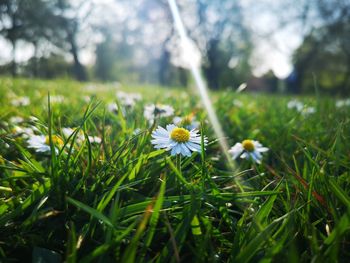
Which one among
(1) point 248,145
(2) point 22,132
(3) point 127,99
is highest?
(3) point 127,99

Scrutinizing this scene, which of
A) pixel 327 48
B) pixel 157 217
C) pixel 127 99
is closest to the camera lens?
pixel 157 217

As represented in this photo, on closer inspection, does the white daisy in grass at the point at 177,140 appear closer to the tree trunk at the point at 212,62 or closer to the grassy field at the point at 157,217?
the grassy field at the point at 157,217

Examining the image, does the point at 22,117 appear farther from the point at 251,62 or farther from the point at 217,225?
the point at 251,62

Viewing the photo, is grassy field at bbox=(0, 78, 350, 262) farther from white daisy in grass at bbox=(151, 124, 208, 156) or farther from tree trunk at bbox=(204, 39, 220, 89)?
tree trunk at bbox=(204, 39, 220, 89)

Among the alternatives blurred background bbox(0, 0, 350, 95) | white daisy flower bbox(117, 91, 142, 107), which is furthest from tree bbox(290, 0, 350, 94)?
white daisy flower bbox(117, 91, 142, 107)

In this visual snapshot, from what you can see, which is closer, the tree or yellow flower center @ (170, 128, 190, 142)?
yellow flower center @ (170, 128, 190, 142)

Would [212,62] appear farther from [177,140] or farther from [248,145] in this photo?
[177,140]

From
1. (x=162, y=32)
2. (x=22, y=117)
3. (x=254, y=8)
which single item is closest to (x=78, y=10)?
(x=162, y=32)

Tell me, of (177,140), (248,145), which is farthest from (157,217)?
(248,145)

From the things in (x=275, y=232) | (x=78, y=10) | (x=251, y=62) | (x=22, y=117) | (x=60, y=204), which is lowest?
(x=275, y=232)
